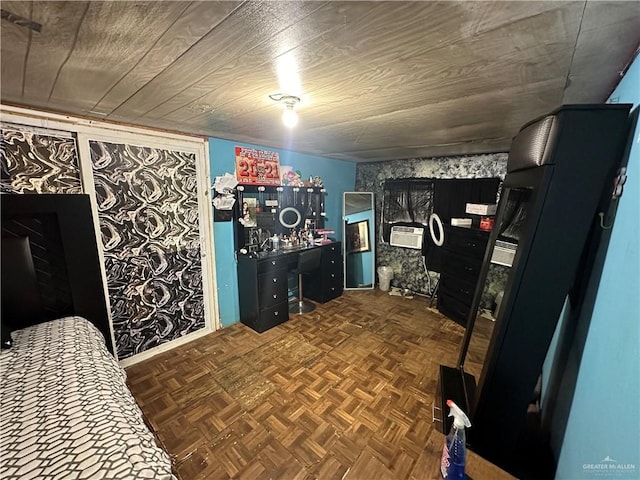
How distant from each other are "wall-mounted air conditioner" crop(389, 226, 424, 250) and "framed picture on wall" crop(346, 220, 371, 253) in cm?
42

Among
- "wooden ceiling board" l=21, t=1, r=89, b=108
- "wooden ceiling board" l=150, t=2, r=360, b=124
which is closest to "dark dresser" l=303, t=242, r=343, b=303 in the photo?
"wooden ceiling board" l=150, t=2, r=360, b=124

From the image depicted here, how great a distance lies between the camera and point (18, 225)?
5.52ft

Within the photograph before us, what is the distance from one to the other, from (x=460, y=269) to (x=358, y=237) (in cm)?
166

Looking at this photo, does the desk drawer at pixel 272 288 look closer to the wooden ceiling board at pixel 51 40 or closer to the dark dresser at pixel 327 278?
the dark dresser at pixel 327 278

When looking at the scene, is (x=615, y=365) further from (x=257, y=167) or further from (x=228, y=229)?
(x=257, y=167)

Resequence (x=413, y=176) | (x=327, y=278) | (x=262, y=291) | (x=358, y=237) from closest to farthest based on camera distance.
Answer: (x=262, y=291), (x=327, y=278), (x=413, y=176), (x=358, y=237)

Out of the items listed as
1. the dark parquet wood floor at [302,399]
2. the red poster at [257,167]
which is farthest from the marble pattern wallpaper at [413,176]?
the red poster at [257,167]

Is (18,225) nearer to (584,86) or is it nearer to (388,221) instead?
(584,86)

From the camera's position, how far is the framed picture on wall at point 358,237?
421cm

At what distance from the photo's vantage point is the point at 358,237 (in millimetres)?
4254

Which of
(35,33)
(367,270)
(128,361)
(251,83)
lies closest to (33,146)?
(35,33)

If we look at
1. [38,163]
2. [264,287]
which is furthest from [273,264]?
[38,163]

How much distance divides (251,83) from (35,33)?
2.45 ft

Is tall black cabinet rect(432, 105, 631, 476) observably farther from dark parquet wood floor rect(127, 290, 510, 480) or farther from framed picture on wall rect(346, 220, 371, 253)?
framed picture on wall rect(346, 220, 371, 253)
